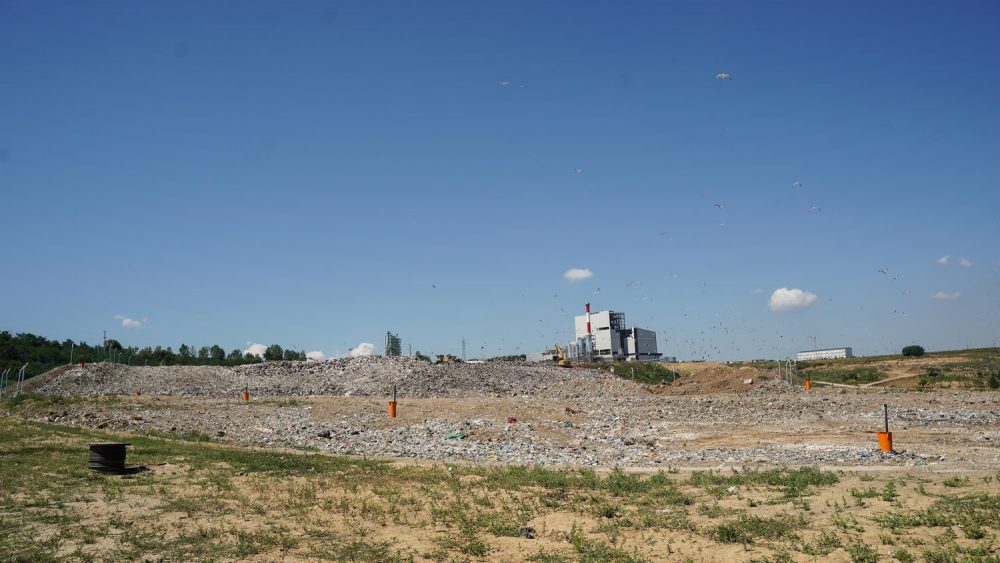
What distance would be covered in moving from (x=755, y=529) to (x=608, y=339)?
246 ft

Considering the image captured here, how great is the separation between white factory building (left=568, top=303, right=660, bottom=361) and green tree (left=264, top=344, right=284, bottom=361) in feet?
111

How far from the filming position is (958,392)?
36.5 m

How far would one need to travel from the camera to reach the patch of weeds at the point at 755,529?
893cm

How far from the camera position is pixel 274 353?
74875 millimetres

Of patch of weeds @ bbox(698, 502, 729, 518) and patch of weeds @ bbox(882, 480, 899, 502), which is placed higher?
patch of weeds @ bbox(882, 480, 899, 502)

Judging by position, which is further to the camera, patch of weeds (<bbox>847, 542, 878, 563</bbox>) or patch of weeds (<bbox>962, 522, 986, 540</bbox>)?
patch of weeds (<bbox>962, 522, 986, 540</bbox>)

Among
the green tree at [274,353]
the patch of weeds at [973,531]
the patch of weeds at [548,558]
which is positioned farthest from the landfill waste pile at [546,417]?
the green tree at [274,353]

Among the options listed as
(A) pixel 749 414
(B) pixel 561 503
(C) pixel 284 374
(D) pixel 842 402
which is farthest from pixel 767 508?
(C) pixel 284 374

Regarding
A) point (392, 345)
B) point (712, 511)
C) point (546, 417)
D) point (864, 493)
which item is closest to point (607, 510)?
point (712, 511)

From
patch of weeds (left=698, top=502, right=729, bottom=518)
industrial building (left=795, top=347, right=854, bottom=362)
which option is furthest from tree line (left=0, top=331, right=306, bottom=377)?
industrial building (left=795, top=347, right=854, bottom=362)

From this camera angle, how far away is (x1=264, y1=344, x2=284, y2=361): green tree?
7400cm

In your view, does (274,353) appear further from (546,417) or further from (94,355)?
(546,417)

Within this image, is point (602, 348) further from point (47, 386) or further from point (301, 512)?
point (301, 512)

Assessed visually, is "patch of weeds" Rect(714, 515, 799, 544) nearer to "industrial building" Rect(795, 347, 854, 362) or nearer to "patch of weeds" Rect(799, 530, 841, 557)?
"patch of weeds" Rect(799, 530, 841, 557)
